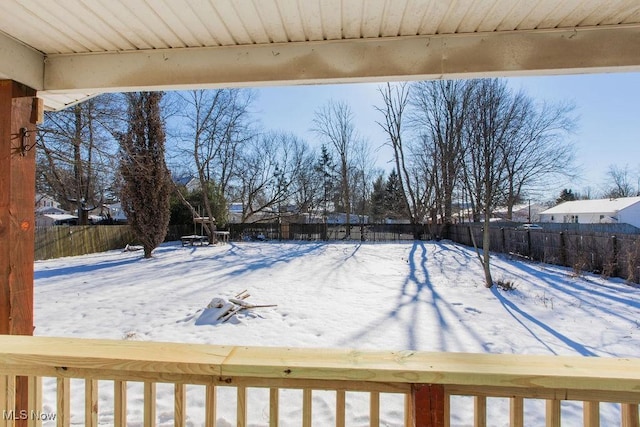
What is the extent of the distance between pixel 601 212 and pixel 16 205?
3194 cm

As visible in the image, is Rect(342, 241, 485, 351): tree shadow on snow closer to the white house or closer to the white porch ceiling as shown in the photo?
the white porch ceiling

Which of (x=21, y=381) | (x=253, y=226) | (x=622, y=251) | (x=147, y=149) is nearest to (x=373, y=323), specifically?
(x=21, y=381)

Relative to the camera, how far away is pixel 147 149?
1120 centimetres

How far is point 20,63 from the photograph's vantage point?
1837mm

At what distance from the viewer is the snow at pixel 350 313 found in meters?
2.60

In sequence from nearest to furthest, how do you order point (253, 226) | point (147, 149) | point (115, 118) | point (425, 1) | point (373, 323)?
point (425, 1)
point (373, 323)
point (115, 118)
point (147, 149)
point (253, 226)

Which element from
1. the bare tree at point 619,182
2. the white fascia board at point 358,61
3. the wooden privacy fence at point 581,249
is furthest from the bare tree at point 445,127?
the bare tree at point 619,182

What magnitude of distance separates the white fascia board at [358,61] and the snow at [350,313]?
229 centimetres

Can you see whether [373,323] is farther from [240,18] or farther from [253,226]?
[253,226]

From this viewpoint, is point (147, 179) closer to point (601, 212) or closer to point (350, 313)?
point (350, 313)

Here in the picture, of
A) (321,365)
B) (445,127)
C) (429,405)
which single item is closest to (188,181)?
(445,127)

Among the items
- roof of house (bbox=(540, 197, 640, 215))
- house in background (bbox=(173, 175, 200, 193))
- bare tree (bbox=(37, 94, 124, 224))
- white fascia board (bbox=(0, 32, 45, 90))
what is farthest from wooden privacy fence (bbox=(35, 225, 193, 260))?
roof of house (bbox=(540, 197, 640, 215))

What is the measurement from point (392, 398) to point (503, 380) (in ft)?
6.29

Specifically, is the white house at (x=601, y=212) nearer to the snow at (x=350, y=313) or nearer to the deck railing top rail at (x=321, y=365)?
the snow at (x=350, y=313)
